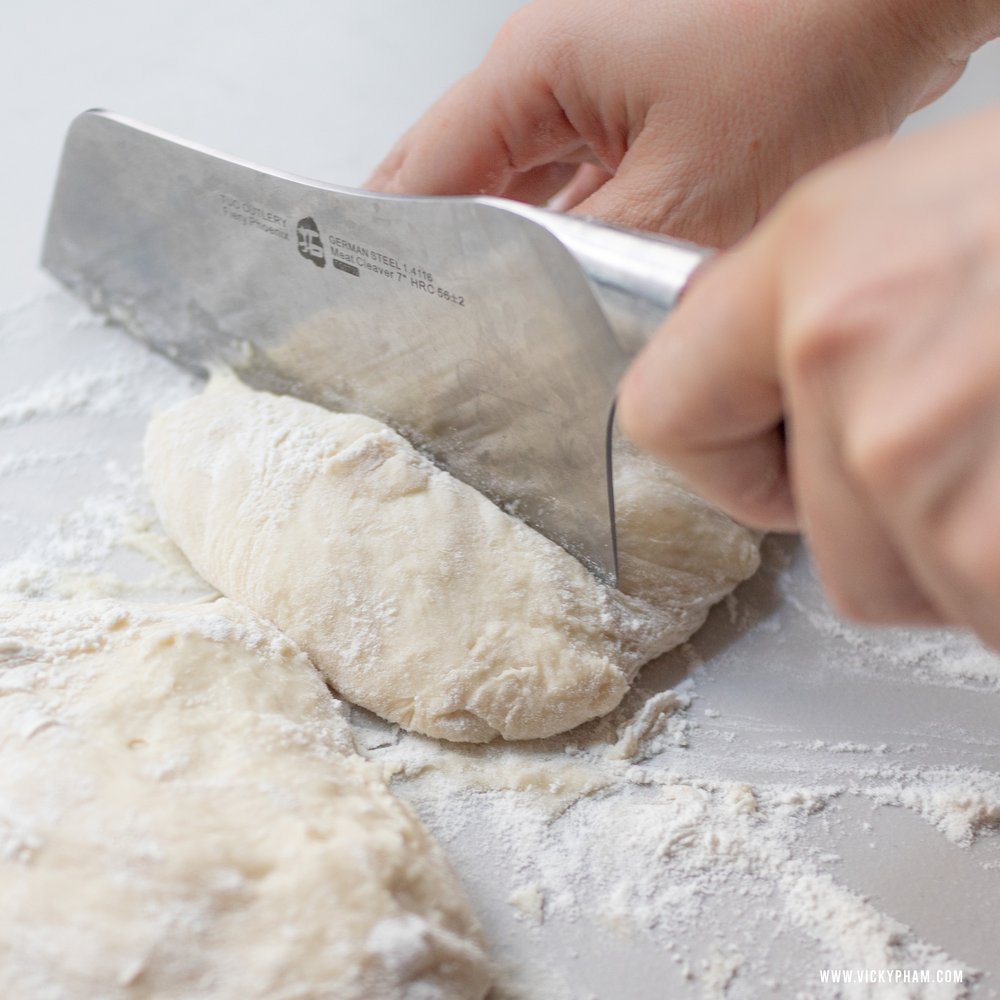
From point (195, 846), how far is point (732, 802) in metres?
0.61

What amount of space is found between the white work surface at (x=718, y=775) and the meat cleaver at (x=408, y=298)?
0.21 meters

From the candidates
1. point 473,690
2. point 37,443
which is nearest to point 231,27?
point 37,443

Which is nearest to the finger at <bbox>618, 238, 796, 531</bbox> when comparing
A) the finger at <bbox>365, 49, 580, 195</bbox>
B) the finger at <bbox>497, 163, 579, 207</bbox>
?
the finger at <bbox>365, 49, 580, 195</bbox>

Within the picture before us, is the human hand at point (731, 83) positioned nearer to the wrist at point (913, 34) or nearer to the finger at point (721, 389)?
the wrist at point (913, 34)

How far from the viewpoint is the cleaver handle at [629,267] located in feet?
2.92

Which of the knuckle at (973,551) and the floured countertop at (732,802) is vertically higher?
the knuckle at (973,551)

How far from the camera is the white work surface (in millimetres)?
1055

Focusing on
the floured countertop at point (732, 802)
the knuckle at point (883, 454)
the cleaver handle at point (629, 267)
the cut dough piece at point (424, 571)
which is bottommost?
the floured countertop at point (732, 802)

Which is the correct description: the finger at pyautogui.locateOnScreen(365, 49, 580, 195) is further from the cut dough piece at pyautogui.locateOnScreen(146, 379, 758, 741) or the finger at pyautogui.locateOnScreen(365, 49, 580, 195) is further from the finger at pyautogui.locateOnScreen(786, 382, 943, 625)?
the finger at pyautogui.locateOnScreen(786, 382, 943, 625)

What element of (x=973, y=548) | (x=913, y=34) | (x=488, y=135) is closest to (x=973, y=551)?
(x=973, y=548)

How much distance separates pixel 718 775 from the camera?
1218 mm

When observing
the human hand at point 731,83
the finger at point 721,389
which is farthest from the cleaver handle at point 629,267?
the human hand at point 731,83

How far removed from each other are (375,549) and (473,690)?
0.21 m

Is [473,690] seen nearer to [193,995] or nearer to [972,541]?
[193,995]
